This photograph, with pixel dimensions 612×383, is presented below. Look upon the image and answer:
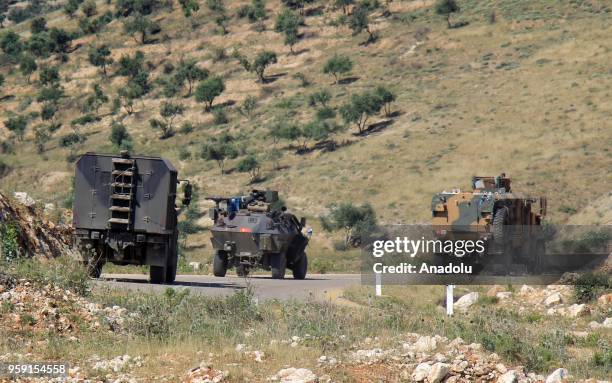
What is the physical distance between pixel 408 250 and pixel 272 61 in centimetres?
7232

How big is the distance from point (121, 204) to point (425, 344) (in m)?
11.6

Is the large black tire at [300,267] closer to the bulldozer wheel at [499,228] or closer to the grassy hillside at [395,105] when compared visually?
the bulldozer wheel at [499,228]

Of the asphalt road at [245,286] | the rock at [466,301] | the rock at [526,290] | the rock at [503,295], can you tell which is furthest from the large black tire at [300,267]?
the rock at [526,290]

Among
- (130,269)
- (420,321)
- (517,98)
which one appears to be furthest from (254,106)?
(420,321)

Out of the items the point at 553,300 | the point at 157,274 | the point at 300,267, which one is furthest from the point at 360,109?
the point at 553,300

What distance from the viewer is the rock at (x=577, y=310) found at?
2097 cm

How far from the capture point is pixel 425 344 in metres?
13.7

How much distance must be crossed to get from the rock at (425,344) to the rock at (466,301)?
8.51 m

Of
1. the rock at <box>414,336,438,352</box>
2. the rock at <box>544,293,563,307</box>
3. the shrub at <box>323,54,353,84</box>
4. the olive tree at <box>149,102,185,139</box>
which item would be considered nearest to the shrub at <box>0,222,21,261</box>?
the rock at <box>414,336,438,352</box>

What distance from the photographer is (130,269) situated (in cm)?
3244

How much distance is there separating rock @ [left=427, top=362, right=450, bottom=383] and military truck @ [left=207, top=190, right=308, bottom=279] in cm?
1709

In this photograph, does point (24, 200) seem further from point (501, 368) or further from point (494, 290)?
point (501, 368)

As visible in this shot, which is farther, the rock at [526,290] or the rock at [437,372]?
the rock at [526,290]

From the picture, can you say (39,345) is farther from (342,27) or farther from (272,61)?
(342,27)
